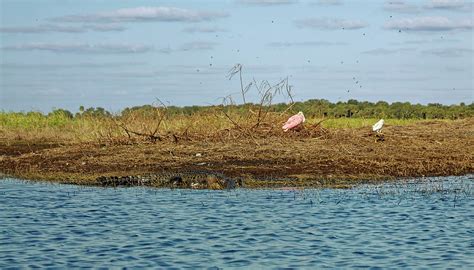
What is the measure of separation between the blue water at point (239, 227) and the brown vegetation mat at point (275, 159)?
1.74m

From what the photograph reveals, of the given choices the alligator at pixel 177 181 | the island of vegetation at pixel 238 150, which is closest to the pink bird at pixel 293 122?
the island of vegetation at pixel 238 150

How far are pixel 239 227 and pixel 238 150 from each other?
8.57 metres

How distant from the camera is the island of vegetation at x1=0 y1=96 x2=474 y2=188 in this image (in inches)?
716

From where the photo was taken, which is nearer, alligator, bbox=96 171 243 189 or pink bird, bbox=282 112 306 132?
alligator, bbox=96 171 243 189

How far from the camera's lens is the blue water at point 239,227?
990 centimetres

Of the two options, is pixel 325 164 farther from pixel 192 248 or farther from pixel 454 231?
pixel 192 248

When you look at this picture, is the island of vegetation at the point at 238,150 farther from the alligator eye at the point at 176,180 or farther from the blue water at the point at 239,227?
the blue water at the point at 239,227

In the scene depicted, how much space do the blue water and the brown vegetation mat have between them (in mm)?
1737

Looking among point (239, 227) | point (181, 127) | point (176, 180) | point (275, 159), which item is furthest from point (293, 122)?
point (239, 227)

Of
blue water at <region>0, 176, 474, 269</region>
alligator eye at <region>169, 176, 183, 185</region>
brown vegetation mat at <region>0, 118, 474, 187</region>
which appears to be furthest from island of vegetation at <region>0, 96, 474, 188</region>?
blue water at <region>0, 176, 474, 269</region>

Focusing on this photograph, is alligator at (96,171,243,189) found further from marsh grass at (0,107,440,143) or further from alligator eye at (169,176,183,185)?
marsh grass at (0,107,440,143)

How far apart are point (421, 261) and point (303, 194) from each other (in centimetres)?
544

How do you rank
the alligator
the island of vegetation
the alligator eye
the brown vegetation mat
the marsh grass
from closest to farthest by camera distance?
the alligator
the alligator eye
the brown vegetation mat
the island of vegetation
the marsh grass

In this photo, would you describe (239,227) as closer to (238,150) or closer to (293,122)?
(238,150)
